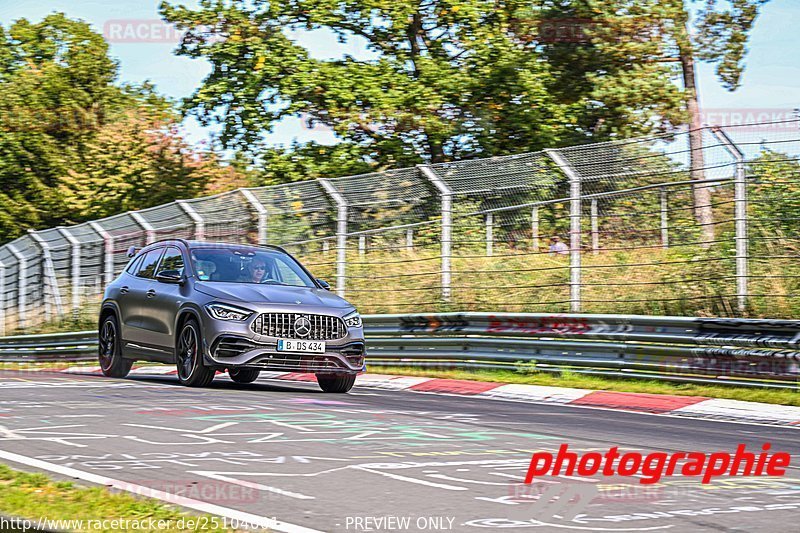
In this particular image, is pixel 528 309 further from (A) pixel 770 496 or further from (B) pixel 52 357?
(B) pixel 52 357

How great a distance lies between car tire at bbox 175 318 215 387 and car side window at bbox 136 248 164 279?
1710mm

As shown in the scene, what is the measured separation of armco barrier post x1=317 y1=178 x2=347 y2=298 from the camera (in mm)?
18656

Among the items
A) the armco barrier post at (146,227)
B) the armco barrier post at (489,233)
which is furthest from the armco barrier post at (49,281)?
the armco barrier post at (489,233)

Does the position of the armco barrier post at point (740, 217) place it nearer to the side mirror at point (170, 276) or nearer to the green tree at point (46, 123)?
the side mirror at point (170, 276)

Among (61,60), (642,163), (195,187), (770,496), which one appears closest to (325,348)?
(642,163)

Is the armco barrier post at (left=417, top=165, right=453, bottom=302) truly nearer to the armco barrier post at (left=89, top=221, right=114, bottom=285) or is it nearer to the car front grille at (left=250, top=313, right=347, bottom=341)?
the car front grille at (left=250, top=313, right=347, bottom=341)

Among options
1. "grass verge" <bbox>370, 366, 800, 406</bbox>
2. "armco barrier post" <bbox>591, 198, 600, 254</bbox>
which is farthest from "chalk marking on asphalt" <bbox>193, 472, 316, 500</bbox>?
"armco barrier post" <bbox>591, 198, 600, 254</bbox>

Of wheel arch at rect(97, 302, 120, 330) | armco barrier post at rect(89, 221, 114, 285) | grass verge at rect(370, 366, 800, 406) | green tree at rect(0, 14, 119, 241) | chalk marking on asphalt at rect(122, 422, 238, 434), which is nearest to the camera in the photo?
chalk marking on asphalt at rect(122, 422, 238, 434)

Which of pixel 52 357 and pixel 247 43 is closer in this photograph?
pixel 52 357

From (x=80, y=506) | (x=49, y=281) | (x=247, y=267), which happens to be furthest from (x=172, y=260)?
(x=49, y=281)

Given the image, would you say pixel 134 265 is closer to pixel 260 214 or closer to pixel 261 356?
pixel 261 356

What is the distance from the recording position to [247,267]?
555 inches

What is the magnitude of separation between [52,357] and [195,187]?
49.8ft

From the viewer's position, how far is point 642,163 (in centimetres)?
1527
